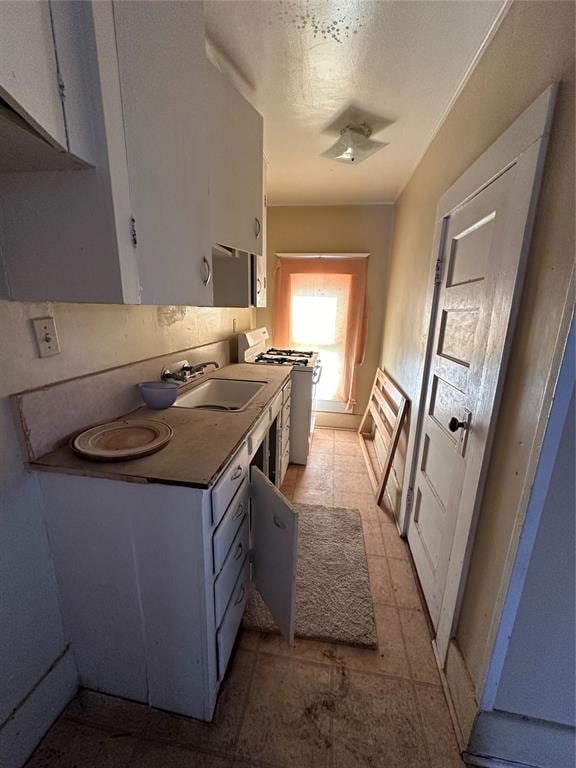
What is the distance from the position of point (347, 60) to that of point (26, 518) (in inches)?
84.2

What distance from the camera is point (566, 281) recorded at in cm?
72

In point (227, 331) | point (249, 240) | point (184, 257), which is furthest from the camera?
point (227, 331)

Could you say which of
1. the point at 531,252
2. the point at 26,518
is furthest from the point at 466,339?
the point at 26,518

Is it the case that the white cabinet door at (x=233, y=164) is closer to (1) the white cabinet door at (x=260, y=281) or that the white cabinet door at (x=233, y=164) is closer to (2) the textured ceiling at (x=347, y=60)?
(2) the textured ceiling at (x=347, y=60)

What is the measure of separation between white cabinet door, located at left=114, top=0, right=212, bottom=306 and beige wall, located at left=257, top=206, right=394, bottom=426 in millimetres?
2332

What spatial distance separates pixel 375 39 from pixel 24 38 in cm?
125

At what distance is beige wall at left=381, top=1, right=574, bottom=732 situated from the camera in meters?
0.76

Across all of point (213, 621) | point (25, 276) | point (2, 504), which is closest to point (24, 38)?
point (25, 276)

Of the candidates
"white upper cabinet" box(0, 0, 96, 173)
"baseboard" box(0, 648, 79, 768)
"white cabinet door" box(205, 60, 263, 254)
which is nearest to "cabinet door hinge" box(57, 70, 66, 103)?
"white upper cabinet" box(0, 0, 96, 173)

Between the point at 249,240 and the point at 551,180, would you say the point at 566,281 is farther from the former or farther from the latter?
the point at 249,240

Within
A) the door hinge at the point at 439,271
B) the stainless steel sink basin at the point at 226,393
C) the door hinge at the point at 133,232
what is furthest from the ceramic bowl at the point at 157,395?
the door hinge at the point at 439,271

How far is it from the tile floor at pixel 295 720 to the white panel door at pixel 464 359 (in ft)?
0.97

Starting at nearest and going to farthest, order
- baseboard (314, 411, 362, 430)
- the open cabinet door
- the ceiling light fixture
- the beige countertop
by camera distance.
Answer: the beige countertop, the open cabinet door, the ceiling light fixture, baseboard (314, 411, 362, 430)

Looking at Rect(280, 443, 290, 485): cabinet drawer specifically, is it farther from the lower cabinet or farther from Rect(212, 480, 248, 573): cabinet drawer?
the lower cabinet
